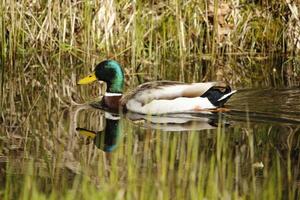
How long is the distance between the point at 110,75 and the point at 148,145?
112 inches

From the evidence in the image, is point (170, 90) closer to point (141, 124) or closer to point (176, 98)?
point (176, 98)

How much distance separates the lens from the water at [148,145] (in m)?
4.47

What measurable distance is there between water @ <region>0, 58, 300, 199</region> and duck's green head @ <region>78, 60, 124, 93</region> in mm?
222

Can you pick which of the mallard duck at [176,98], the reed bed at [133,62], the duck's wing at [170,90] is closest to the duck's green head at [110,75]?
Answer: the reed bed at [133,62]

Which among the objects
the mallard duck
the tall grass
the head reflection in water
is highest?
the tall grass

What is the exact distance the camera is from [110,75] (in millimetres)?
8570

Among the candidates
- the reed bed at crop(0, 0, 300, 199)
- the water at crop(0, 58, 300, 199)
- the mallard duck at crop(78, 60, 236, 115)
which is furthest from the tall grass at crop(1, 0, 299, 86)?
the mallard duck at crop(78, 60, 236, 115)

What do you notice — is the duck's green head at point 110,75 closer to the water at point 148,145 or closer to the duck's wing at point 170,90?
the water at point 148,145

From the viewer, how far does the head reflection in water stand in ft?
19.4

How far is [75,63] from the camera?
10359 millimetres

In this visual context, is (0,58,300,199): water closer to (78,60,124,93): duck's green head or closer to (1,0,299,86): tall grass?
(78,60,124,93): duck's green head

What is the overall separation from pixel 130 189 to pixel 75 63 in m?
6.34

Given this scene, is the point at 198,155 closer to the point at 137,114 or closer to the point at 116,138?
the point at 116,138

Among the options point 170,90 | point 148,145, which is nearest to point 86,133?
point 148,145
